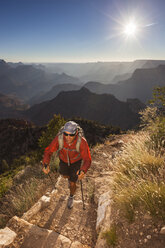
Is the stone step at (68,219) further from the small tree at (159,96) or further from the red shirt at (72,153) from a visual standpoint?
the small tree at (159,96)

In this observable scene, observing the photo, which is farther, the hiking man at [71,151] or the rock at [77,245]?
the hiking man at [71,151]

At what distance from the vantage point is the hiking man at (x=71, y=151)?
3801 mm

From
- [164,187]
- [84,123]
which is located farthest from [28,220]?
[84,123]

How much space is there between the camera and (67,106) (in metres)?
189

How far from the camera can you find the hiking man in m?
3.80

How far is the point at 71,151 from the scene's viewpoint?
4102 mm

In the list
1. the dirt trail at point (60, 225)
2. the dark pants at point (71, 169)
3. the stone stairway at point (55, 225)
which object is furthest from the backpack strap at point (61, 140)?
the dirt trail at point (60, 225)

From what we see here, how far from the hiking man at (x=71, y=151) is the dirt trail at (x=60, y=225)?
37 centimetres

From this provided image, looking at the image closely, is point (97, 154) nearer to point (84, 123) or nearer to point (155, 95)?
point (155, 95)

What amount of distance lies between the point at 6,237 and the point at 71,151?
2.30 meters

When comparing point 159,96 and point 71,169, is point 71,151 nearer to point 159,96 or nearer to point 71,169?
point 71,169

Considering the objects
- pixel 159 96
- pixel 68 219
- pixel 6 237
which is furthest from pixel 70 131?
pixel 159 96

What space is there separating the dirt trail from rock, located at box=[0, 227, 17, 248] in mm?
72

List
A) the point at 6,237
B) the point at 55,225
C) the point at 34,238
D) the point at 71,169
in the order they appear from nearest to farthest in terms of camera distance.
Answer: the point at 6,237 → the point at 34,238 → the point at 55,225 → the point at 71,169
